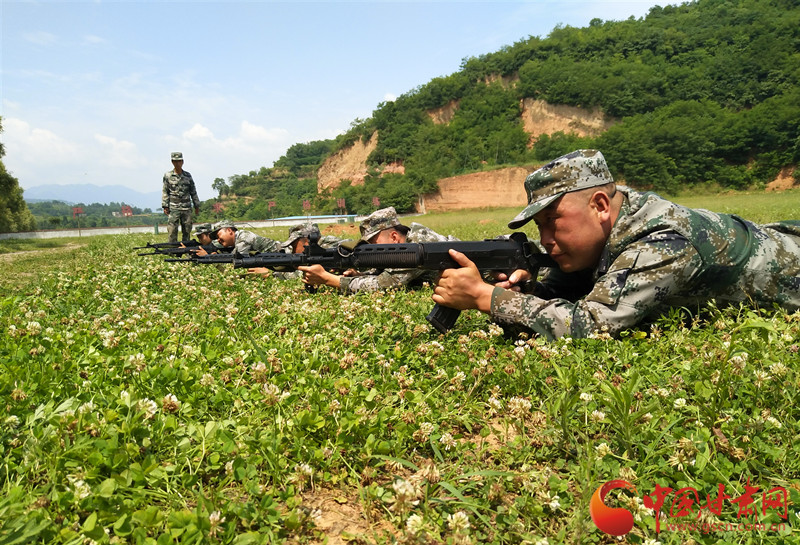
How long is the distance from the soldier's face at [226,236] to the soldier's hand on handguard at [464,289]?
29.4ft

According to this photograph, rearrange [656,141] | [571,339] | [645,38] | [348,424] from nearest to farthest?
[348,424] < [571,339] < [656,141] < [645,38]

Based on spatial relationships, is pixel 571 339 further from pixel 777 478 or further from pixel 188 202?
pixel 188 202

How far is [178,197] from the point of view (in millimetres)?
14734

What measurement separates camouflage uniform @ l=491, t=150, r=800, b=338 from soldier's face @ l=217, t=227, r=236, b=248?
935 centimetres

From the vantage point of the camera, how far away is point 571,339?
3227mm

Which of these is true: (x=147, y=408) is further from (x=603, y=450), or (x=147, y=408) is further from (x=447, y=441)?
(x=603, y=450)

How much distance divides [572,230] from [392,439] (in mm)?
2283

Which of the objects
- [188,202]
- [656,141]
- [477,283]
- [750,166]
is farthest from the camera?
[656,141]

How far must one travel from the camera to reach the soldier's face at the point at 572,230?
345cm

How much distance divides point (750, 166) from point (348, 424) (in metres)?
90.3

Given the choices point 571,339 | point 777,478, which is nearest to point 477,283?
point 571,339

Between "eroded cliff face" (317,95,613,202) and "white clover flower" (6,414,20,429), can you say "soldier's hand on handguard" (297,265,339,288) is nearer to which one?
"white clover flower" (6,414,20,429)

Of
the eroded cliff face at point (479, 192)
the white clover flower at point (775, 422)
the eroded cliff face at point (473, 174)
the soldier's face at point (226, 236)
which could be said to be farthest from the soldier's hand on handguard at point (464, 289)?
the eroded cliff face at point (473, 174)
